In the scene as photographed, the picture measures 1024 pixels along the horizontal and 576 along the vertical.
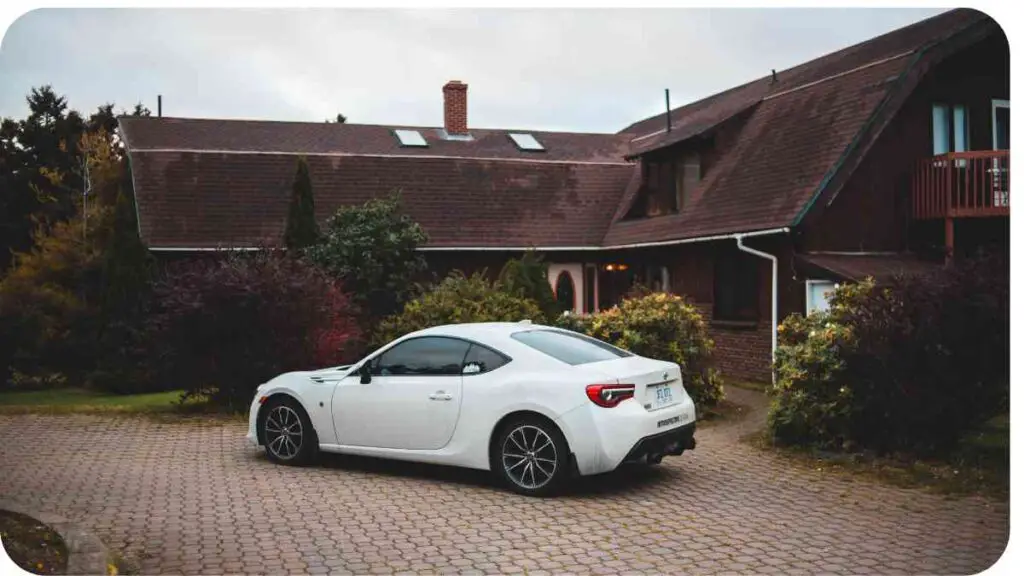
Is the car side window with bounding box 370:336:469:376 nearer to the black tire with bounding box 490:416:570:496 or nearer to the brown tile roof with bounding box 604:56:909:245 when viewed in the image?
the black tire with bounding box 490:416:570:496

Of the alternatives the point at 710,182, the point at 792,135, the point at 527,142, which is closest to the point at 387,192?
the point at 527,142

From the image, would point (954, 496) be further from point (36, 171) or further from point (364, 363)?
point (36, 171)

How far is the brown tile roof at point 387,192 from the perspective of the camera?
840 inches

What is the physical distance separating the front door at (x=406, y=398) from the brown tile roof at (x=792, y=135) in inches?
340

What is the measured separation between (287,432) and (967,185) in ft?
37.4

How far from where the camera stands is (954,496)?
785 cm

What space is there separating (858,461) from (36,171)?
807 inches

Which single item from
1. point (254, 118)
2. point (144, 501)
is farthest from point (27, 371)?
point (144, 501)

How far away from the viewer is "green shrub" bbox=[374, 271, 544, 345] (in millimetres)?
14438

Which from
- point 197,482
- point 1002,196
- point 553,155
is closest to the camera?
point 197,482

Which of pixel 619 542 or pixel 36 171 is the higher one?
pixel 36 171

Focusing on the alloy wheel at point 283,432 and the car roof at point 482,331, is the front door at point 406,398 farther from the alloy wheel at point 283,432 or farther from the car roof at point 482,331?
the alloy wheel at point 283,432

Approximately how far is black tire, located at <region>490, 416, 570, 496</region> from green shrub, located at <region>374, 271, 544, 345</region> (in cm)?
645

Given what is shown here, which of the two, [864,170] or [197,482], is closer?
[197,482]
